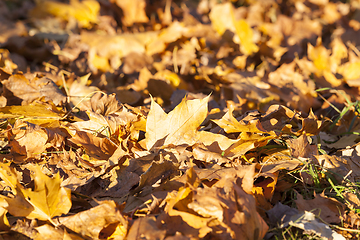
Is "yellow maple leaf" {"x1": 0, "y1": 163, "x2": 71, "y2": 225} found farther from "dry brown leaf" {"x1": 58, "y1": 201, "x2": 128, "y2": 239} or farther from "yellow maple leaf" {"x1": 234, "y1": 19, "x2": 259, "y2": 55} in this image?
"yellow maple leaf" {"x1": 234, "y1": 19, "x2": 259, "y2": 55}

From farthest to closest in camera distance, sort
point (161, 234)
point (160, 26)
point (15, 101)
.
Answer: point (160, 26)
point (15, 101)
point (161, 234)

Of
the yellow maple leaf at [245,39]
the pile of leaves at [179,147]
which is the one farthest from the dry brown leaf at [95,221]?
the yellow maple leaf at [245,39]

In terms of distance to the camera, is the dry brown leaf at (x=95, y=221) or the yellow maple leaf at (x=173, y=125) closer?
the dry brown leaf at (x=95, y=221)

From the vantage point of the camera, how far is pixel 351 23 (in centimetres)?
351

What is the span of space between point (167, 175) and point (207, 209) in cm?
30

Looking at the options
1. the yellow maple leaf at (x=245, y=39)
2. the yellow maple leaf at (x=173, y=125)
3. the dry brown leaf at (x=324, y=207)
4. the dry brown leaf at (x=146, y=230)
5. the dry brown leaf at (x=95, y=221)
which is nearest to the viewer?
the dry brown leaf at (x=146, y=230)

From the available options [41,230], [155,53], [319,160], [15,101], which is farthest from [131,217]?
[155,53]

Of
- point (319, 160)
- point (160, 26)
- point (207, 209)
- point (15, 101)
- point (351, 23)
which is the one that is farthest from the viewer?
point (351, 23)

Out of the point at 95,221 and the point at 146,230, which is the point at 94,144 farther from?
the point at 146,230

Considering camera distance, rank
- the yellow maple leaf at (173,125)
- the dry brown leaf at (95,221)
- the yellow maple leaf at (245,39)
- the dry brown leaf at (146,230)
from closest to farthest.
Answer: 1. the dry brown leaf at (146,230)
2. the dry brown leaf at (95,221)
3. the yellow maple leaf at (173,125)
4. the yellow maple leaf at (245,39)

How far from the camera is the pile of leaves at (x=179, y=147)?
41.3 inches

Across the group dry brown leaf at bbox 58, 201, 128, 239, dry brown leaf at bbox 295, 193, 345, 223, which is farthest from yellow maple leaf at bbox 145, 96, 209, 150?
dry brown leaf at bbox 295, 193, 345, 223

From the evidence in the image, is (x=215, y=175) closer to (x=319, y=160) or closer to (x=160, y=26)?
(x=319, y=160)

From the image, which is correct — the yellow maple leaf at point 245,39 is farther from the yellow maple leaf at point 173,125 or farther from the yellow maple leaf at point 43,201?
the yellow maple leaf at point 43,201
